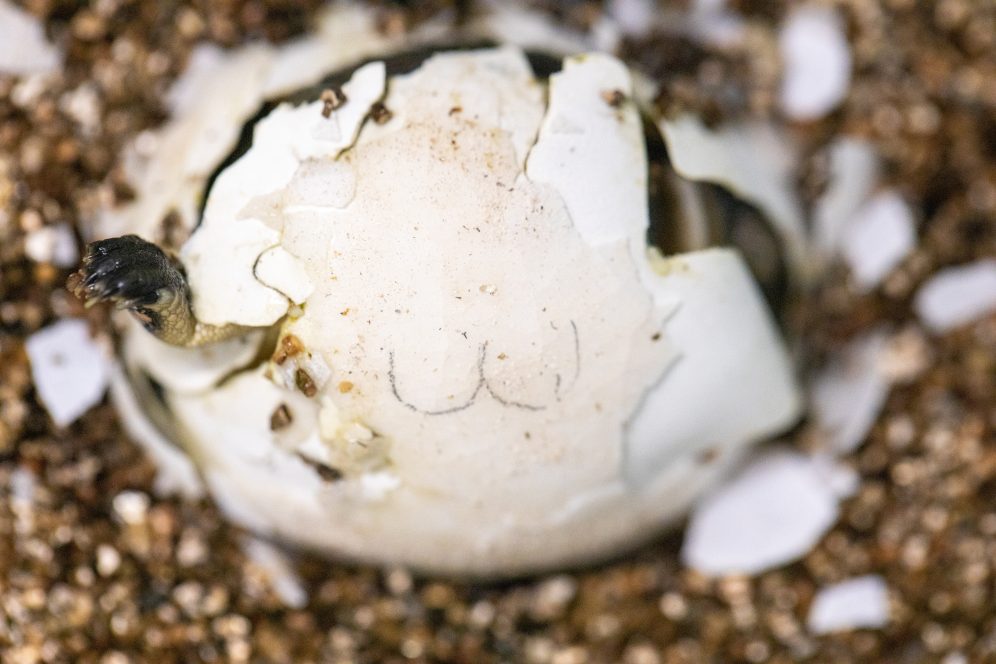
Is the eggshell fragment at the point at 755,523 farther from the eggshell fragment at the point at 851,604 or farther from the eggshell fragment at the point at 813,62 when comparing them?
the eggshell fragment at the point at 813,62

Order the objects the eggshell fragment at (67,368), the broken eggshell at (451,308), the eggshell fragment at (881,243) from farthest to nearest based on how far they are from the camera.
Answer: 1. the eggshell fragment at (881,243)
2. the eggshell fragment at (67,368)
3. the broken eggshell at (451,308)

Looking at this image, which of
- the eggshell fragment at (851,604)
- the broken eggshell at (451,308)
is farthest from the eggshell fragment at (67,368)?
the eggshell fragment at (851,604)

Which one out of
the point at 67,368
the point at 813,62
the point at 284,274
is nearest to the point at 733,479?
the point at 813,62

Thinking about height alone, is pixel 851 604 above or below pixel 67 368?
below

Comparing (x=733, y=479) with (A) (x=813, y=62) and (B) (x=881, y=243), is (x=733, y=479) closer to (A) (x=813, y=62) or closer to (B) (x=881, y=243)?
(B) (x=881, y=243)

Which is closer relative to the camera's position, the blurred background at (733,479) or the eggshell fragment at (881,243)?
the blurred background at (733,479)

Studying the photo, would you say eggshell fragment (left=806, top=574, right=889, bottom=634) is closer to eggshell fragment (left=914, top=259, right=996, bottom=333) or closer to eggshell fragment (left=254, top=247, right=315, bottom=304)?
eggshell fragment (left=914, top=259, right=996, bottom=333)
